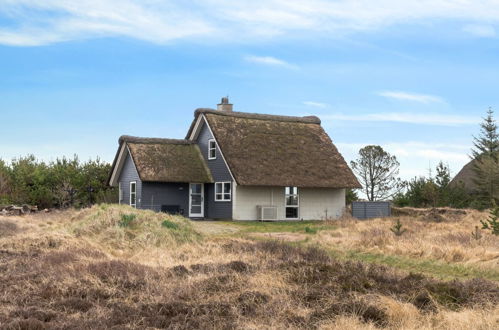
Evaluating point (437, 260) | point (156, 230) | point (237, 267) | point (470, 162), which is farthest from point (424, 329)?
point (470, 162)

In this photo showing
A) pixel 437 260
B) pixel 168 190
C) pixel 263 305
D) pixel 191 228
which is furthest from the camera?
pixel 168 190

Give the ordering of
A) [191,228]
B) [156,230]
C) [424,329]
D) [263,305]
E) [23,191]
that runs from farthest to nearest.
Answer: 1. [23,191]
2. [191,228]
3. [156,230]
4. [263,305]
5. [424,329]

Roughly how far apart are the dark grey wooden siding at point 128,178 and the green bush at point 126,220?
45.6 ft

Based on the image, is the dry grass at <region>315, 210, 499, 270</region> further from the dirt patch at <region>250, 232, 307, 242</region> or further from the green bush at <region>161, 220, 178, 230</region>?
the green bush at <region>161, 220, 178, 230</region>

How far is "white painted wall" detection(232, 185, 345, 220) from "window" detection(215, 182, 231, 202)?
0.86m

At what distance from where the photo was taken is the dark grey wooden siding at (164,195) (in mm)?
34250

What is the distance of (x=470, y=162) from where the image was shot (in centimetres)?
5616

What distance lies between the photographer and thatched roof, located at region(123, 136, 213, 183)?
1339 inches

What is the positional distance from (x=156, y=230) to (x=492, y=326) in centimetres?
1235

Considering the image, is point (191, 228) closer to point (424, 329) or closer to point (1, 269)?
point (1, 269)

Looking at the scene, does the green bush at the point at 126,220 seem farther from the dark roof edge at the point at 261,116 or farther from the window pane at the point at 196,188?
the dark roof edge at the point at 261,116

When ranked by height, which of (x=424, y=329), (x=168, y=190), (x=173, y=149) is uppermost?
(x=173, y=149)

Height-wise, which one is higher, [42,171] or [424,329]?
[42,171]

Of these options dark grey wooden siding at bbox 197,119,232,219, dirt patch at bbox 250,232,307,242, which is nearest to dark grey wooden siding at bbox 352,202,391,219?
dark grey wooden siding at bbox 197,119,232,219
